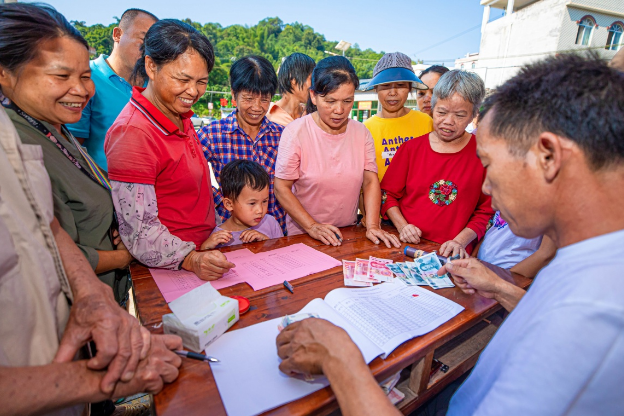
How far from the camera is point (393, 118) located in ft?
9.53

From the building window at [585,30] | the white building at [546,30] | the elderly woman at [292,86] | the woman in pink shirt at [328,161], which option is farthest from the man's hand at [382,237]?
the building window at [585,30]

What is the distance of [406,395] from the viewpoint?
4.18 ft

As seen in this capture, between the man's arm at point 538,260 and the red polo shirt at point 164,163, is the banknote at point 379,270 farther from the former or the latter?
the red polo shirt at point 164,163

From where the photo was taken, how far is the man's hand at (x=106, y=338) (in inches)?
32.2

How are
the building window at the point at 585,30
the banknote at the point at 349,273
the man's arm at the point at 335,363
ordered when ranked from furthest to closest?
the building window at the point at 585,30 < the banknote at the point at 349,273 < the man's arm at the point at 335,363

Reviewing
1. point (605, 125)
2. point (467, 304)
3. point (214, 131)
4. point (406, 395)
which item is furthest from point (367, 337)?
point (214, 131)

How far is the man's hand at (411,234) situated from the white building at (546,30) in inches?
819

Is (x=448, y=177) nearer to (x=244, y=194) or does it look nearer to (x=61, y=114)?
(x=244, y=194)

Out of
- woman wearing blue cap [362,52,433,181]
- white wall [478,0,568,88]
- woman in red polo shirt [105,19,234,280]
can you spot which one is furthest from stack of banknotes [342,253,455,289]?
white wall [478,0,568,88]

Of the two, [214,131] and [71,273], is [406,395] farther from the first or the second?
[214,131]

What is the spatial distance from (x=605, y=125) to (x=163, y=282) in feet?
5.30

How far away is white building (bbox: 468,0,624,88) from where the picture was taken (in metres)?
18.8

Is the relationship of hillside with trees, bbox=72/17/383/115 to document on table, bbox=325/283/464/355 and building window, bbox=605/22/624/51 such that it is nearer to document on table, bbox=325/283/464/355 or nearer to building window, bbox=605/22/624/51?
building window, bbox=605/22/624/51

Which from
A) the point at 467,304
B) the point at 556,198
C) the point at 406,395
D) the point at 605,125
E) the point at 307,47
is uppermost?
the point at 307,47
